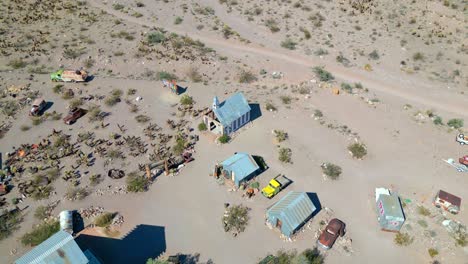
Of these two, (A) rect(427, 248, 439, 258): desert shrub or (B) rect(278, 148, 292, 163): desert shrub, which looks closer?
(A) rect(427, 248, 439, 258): desert shrub

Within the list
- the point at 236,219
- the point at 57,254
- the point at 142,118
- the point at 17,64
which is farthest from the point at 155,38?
the point at 57,254

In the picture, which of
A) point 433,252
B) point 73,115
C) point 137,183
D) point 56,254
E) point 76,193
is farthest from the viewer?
point 73,115

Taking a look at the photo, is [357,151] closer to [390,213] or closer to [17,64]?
[390,213]

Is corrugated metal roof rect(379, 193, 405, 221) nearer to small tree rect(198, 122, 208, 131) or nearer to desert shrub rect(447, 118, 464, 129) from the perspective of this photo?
desert shrub rect(447, 118, 464, 129)

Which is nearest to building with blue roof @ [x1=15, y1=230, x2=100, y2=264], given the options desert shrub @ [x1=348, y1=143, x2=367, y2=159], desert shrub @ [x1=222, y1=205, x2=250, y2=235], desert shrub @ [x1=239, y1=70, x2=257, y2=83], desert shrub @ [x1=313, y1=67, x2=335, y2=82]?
desert shrub @ [x1=222, y1=205, x2=250, y2=235]

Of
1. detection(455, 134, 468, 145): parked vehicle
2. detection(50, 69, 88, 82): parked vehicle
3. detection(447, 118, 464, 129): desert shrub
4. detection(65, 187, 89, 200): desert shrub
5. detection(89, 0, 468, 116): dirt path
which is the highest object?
detection(89, 0, 468, 116): dirt path

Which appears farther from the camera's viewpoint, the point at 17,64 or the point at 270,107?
the point at 17,64

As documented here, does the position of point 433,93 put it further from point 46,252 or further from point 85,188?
point 46,252
